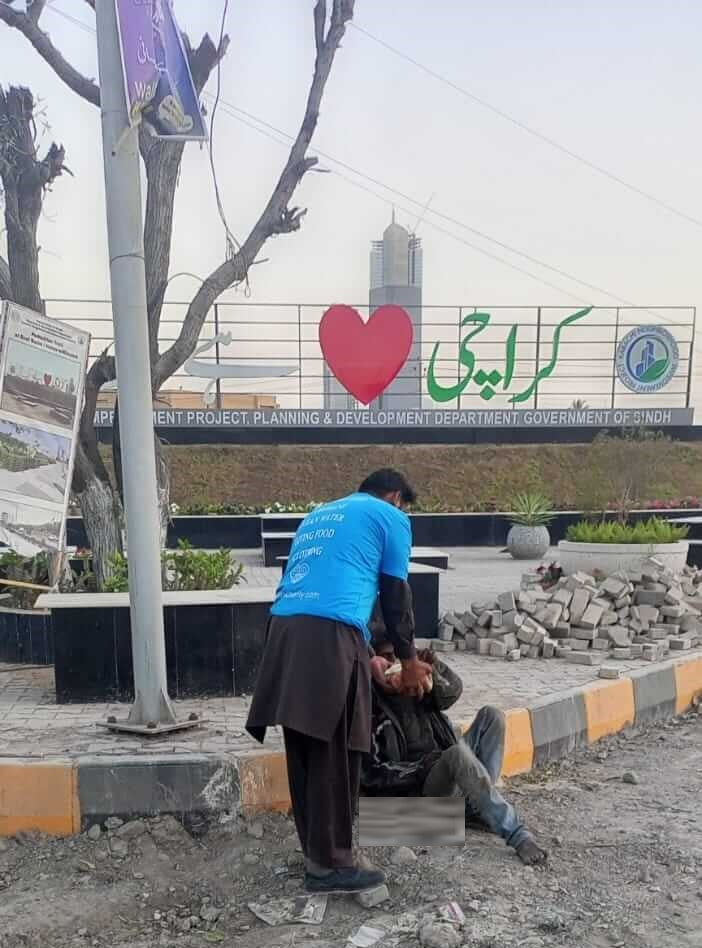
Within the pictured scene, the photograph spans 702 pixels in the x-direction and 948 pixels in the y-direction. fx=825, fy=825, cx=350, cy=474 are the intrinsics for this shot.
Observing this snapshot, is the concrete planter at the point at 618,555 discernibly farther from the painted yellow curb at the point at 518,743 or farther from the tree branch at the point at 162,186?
the tree branch at the point at 162,186

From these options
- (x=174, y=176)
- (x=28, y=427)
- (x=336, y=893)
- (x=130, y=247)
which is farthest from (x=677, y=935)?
(x=174, y=176)

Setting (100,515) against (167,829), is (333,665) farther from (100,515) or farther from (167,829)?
(100,515)

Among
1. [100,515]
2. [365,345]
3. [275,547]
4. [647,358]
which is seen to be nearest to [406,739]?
[100,515]

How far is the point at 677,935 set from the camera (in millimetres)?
2855

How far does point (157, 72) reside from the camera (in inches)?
163

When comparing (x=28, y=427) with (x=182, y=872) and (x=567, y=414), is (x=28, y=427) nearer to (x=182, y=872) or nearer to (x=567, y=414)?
(x=182, y=872)

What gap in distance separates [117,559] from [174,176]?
3.24 m

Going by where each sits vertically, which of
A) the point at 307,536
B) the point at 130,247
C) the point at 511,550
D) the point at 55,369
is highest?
the point at 130,247

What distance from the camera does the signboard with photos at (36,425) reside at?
636cm

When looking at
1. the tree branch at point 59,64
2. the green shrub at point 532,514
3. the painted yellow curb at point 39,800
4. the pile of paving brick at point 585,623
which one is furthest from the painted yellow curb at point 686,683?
the green shrub at point 532,514

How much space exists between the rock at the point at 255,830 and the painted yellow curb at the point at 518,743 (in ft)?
4.58

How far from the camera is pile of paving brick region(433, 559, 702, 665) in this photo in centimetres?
636

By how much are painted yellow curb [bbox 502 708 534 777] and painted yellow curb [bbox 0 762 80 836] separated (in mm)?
2196

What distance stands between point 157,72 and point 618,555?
21.6 ft
